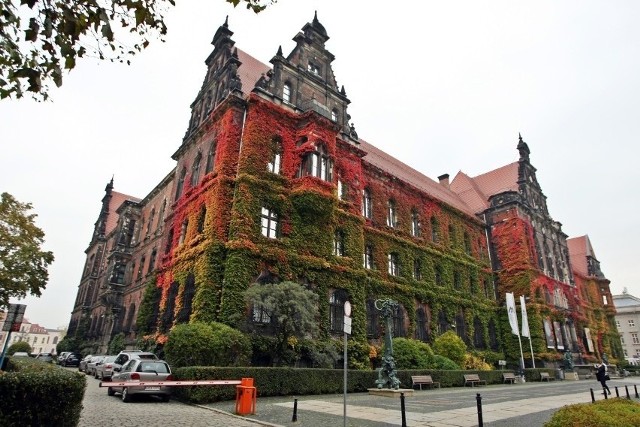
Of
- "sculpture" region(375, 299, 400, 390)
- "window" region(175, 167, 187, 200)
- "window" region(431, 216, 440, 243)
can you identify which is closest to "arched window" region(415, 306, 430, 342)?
"window" region(431, 216, 440, 243)

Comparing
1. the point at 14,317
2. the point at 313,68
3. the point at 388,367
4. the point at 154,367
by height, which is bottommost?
the point at 154,367

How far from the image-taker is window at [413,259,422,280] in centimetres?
3431

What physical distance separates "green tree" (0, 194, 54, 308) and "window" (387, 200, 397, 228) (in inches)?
1098

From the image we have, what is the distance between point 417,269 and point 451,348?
7880 millimetres

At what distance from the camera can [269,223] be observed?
23.6m

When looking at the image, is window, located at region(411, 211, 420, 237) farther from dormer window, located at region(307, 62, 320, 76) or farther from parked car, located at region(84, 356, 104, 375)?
parked car, located at region(84, 356, 104, 375)

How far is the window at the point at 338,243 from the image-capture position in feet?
87.0

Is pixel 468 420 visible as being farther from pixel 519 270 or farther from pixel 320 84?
pixel 519 270

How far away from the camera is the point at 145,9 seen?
216 inches

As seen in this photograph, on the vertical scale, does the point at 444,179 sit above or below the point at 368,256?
above

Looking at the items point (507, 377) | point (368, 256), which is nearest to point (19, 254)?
point (368, 256)

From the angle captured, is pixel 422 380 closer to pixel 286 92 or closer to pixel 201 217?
pixel 201 217

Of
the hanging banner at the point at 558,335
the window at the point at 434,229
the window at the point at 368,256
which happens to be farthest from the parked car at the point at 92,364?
the hanging banner at the point at 558,335

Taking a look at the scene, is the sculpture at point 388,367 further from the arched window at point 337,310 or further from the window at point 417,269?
the window at point 417,269
